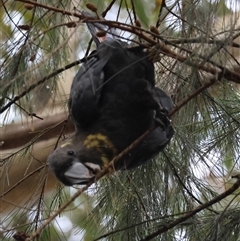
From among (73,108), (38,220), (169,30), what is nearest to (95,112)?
(73,108)

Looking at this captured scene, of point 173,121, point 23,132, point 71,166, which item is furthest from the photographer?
point 23,132

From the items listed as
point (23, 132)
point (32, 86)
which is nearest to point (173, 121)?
point (32, 86)

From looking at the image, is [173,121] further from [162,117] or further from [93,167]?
[93,167]

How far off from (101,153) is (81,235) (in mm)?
513

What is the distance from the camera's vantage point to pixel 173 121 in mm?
1279

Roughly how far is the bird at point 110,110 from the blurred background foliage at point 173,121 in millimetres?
43

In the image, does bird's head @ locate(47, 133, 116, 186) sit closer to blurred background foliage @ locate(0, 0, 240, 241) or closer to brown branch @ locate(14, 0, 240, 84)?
blurred background foliage @ locate(0, 0, 240, 241)

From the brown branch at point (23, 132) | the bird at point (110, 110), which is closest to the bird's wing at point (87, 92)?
the bird at point (110, 110)

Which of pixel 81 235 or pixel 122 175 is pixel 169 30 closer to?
pixel 122 175

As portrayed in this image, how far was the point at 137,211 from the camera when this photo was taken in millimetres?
1386

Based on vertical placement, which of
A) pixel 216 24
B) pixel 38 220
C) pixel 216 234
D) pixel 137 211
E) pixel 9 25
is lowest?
pixel 216 234

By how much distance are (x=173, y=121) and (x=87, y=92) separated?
0.30 m

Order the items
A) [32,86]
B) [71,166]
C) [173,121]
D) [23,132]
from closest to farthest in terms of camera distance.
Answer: [32,86] < [71,166] < [173,121] < [23,132]

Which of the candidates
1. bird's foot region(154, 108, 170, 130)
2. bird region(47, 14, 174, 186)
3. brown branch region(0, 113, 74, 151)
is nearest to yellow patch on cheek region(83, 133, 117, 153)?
bird region(47, 14, 174, 186)
